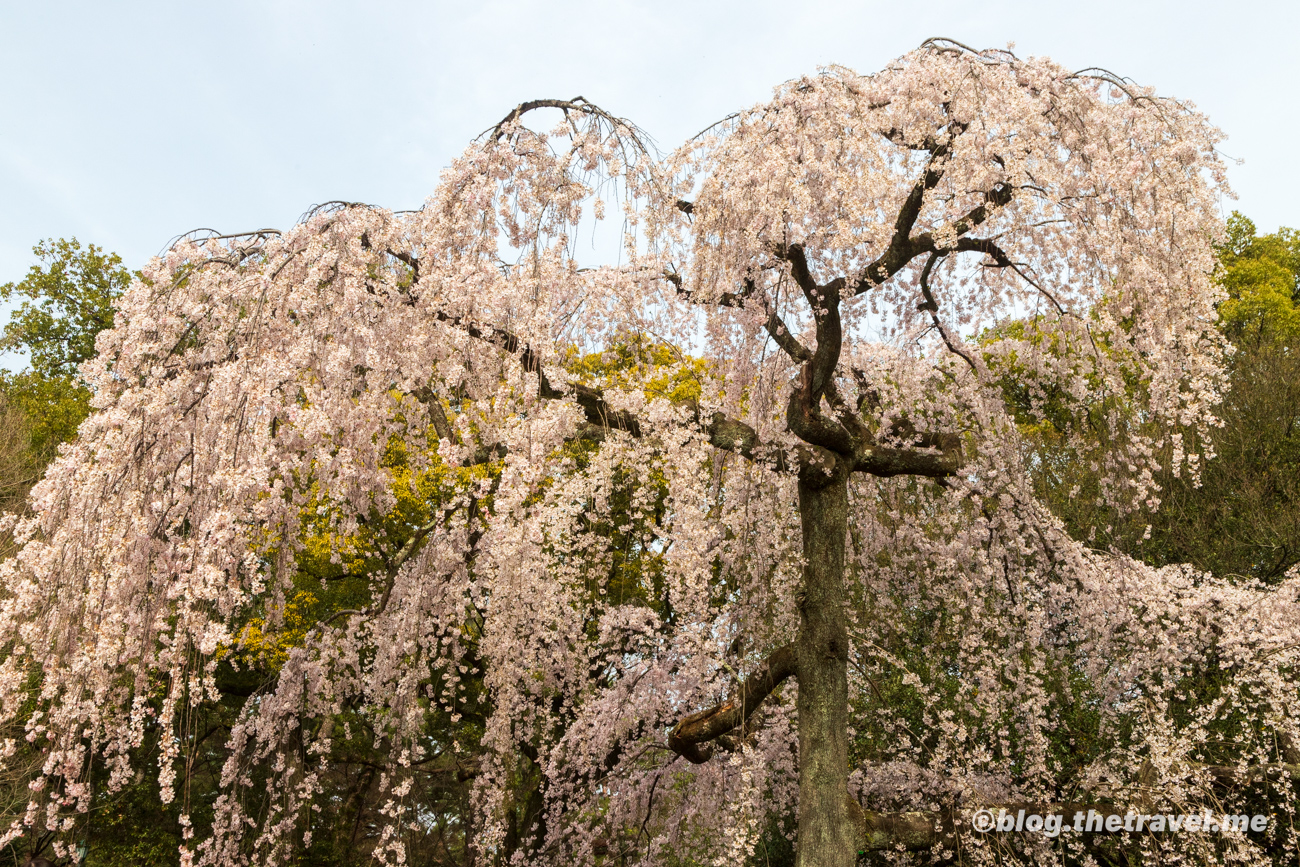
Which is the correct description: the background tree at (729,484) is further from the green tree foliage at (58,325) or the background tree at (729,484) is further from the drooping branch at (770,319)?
the green tree foliage at (58,325)

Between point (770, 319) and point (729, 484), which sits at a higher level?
point (770, 319)

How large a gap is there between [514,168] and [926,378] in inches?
190

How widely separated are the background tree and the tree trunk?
26mm

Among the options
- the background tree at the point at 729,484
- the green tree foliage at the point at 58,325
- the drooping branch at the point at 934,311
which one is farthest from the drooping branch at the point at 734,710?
the green tree foliage at the point at 58,325

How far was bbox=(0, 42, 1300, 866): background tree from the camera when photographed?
4680 mm

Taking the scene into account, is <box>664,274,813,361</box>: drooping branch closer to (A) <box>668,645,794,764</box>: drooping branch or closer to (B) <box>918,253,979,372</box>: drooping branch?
(B) <box>918,253,979,372</box>: drooping branch

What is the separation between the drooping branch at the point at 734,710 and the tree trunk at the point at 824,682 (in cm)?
20

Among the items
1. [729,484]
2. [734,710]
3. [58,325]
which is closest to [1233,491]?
[729,484]

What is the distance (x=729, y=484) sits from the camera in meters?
6.96

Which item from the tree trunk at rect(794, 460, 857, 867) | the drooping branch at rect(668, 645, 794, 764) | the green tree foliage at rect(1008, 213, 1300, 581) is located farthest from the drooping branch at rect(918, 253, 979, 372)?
the drooping branch at rect(668, 645, 794, 764)

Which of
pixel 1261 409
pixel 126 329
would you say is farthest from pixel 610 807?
pixel 1261 409

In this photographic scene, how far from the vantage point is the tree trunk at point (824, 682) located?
5602mm

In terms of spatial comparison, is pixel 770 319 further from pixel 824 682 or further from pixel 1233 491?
pixel 1233 491

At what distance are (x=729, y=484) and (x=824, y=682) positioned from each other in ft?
6.06
